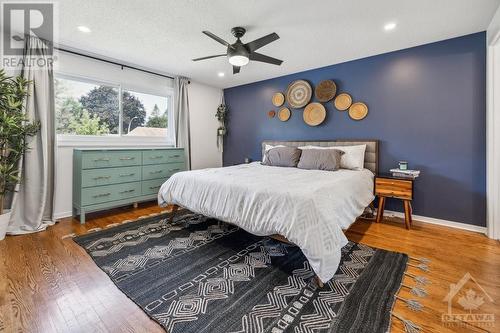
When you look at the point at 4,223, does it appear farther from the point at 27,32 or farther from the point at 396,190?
the point at 396,190

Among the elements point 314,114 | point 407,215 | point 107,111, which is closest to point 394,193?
point 407,215

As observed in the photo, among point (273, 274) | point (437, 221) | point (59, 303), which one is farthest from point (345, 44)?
point (59, 303)

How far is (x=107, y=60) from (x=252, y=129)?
115 inches

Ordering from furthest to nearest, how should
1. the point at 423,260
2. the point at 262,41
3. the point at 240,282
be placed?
the point at 262,41
the point at 423,260
the point at 240,282

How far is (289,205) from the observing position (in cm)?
183

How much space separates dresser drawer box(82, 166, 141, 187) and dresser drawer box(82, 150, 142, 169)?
7 centimetres

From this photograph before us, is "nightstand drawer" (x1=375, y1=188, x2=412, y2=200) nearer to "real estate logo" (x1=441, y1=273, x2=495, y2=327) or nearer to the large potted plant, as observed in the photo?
"real estate logo" (x1=441, y1=273, x2=495, y2=327)

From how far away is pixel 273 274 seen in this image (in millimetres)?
1889

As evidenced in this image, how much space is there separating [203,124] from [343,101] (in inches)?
119

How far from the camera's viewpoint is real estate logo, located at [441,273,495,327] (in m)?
1.39

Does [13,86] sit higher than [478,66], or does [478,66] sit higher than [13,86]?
[478,66]

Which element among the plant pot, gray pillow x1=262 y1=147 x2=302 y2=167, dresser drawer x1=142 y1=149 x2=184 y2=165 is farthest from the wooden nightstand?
the plant pot

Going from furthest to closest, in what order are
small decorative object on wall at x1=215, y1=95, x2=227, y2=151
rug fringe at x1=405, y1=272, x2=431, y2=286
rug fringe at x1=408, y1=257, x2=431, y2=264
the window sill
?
small decorative object on wall at x1=215, y1=95, x2=227, y2=151 → the window sill → rug fringe at x1=408, y1=257, x2=431, y2=264 → rug fringe at x1=405, y1=272, x2=431, y2=286

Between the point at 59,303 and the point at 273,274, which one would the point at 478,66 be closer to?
the point at 273,274
